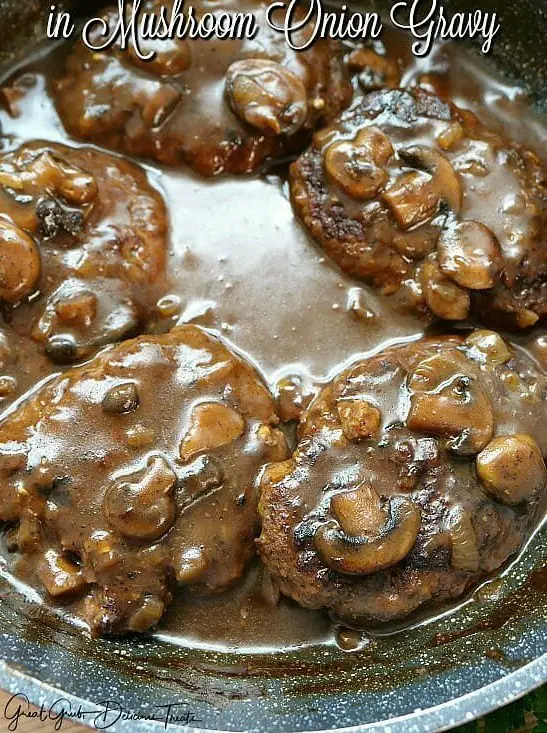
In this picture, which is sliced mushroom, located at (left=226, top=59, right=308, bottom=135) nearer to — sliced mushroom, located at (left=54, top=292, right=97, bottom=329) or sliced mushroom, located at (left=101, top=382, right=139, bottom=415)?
sliced mushroom, located at (left=54, top=292, right=97, bottom=329)

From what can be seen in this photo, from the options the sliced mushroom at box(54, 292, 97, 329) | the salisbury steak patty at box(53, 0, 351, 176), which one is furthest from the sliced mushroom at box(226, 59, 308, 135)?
the sliced mushroom at box(54, 292, 97, 329)

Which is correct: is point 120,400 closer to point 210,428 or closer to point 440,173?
point 210,428

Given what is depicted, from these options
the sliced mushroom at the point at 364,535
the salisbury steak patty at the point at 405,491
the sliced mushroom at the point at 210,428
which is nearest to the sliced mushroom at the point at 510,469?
the salisbury steak patty at the point at 405,491

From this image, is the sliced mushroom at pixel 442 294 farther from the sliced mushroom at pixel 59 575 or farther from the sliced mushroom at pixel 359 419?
the sliced mushroom at pixel 59 575

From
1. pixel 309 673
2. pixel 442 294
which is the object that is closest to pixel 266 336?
pixel 442 294

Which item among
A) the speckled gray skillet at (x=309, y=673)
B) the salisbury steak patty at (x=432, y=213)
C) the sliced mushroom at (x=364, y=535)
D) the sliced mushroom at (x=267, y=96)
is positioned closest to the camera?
the speckled gray skillet at (x=309, y=673)
